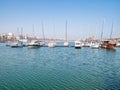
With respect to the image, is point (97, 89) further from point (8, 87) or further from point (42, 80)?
point (8, 87)

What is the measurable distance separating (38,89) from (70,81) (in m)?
5.05

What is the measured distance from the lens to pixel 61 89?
63.2 ft

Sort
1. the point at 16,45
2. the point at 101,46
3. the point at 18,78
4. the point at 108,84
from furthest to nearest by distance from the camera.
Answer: the point at 16,45
the point at 101,46
the point at 18,78
the point at 108,84

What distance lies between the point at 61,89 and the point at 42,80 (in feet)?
14.1

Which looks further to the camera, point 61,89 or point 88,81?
point 88,81

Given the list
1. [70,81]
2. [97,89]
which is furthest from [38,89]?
[97,89]

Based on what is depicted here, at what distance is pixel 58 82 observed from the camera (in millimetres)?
22016

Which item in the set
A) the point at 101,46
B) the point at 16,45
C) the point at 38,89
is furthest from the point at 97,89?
the point at 16,45

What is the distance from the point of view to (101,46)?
106 meters

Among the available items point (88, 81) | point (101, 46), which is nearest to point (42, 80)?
point (88, 81)

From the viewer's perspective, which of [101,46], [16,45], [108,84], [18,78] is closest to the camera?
[108,84]

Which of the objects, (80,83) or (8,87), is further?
(80,83)

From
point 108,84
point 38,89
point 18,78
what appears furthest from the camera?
point 18,78

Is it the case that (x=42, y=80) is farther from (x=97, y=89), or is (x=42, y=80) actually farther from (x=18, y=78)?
(x=97, y=89)
